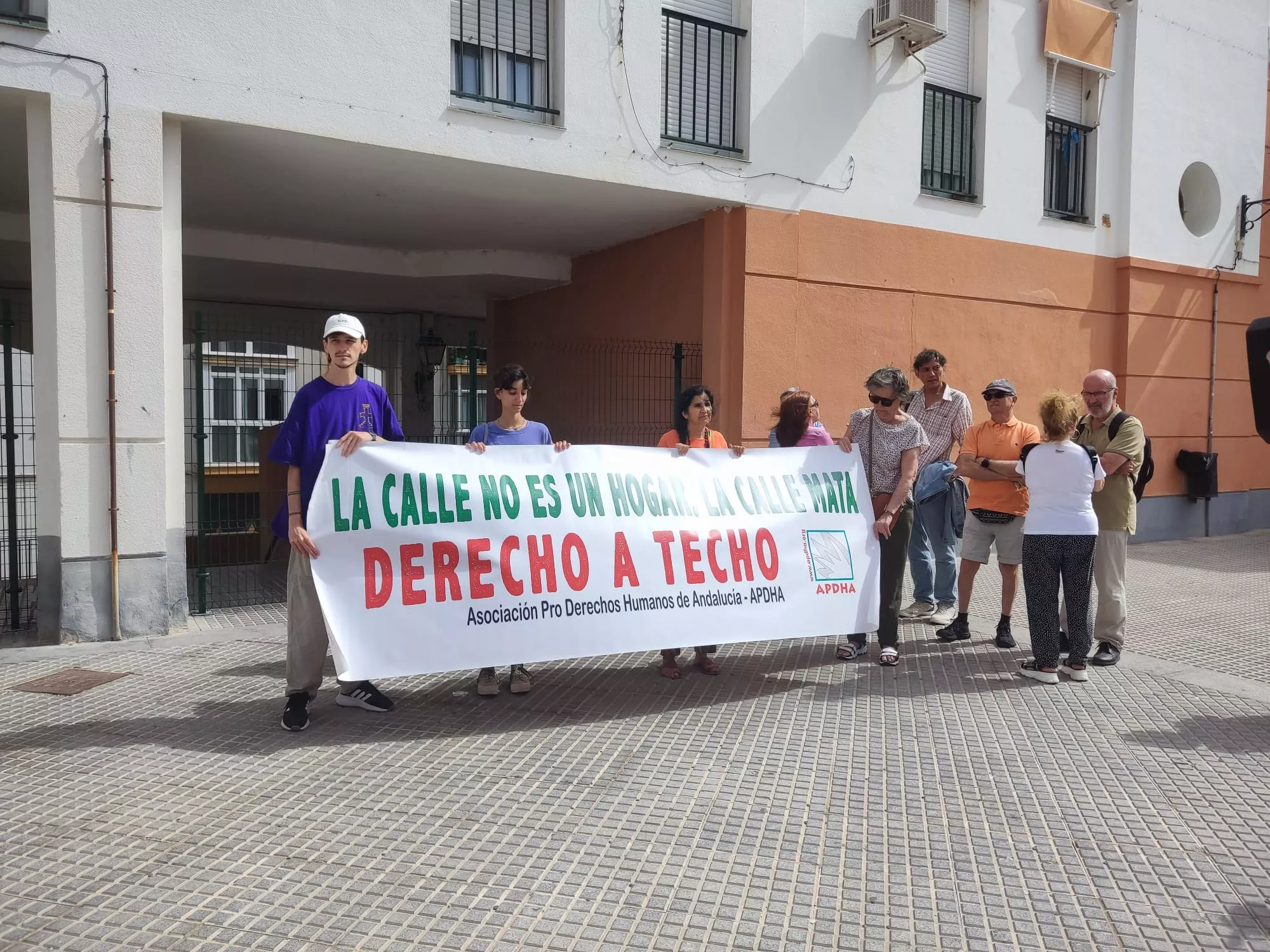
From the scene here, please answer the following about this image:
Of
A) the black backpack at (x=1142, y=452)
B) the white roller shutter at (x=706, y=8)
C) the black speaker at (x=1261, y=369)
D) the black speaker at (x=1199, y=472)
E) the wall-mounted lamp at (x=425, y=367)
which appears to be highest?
the white roller shutter at (x=706, y=8)

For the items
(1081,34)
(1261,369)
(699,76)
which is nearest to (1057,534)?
(1261,369)

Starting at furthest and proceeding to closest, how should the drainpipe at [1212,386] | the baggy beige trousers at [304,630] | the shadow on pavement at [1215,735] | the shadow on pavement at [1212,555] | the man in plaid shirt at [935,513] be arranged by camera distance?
the drainpipe at [1212,386] < the shadow on pavement at [1212,555] < the man in plaid shirt at [935,513] < the shadow on pavement at [1215,735] < the baggy beige trousers at [304,630]

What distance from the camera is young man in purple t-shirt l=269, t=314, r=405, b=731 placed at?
4.49 metres

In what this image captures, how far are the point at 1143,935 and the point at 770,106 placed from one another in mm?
7950

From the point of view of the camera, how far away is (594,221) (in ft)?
33.0

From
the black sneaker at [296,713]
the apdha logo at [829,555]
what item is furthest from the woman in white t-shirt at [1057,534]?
the black sneaker at [296,713]

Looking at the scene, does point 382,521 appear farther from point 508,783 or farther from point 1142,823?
point 1142,823

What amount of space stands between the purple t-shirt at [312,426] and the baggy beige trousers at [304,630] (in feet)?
0.83

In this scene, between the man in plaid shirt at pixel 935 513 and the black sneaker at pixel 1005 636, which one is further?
the man in plaid shirt at pixel 935 513

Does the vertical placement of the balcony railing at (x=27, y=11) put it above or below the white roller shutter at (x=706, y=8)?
below

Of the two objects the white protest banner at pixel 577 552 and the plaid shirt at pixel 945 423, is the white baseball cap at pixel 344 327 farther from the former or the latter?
the plaid shirt at pixel 945 423

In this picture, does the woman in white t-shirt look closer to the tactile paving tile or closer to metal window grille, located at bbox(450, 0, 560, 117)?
metal window grille, located at bbox(450, 0, 560, 117)

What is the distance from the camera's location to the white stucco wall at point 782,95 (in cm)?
658

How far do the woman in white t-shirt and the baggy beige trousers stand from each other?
3951 mm
